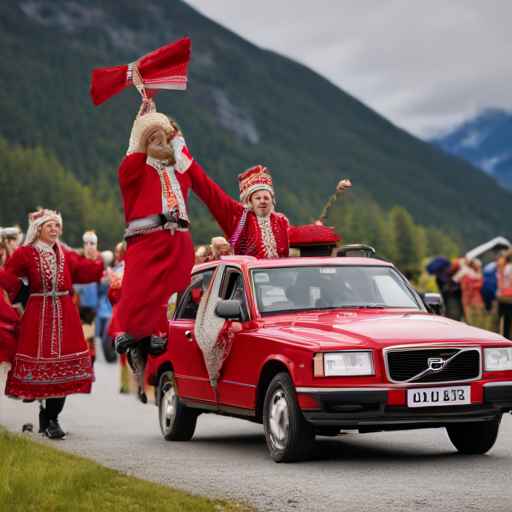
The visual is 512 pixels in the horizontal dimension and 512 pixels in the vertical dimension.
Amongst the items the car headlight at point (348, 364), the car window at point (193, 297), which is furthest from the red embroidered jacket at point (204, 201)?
the car headlight at point (348, 364)

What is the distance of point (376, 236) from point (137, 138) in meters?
138

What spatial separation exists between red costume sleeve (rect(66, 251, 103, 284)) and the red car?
3.36ft


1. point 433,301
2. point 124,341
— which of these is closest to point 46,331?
point 124,341

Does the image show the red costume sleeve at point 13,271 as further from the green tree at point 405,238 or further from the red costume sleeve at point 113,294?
the green tree at point 405,238

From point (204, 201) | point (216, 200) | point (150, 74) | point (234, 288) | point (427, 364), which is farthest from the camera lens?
point (216, 200)

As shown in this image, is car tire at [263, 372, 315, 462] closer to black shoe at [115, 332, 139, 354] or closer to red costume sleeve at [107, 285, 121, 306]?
black shoe at [115, 332, 139, 354]

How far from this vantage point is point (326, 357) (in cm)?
782

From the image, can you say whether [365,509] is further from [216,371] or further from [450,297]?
[450,297]

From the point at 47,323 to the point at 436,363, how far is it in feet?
14.2

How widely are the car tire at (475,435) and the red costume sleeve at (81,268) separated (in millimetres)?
3963

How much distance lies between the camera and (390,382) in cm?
778

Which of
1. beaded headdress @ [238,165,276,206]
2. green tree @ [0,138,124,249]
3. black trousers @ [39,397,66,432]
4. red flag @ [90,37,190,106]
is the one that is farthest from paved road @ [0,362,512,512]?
green tree @ [0,138,124,249]

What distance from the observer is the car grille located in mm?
7836

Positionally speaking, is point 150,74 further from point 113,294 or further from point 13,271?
point 13,271
